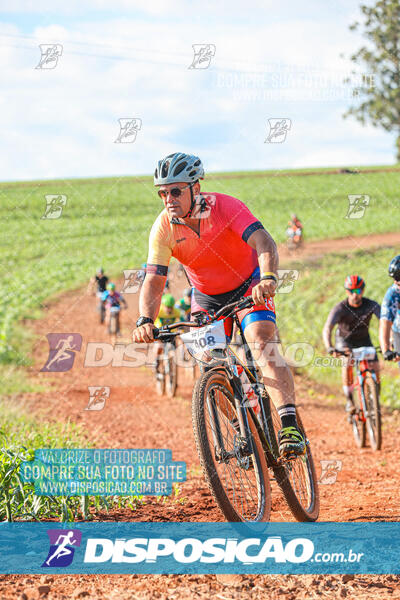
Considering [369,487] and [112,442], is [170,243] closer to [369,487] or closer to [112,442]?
[369,487]

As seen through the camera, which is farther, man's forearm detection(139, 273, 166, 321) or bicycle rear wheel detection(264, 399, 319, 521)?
bicycle rear wheel detection(264, 399, 319, 521)

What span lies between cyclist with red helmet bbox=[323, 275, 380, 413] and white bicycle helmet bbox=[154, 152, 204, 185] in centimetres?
477

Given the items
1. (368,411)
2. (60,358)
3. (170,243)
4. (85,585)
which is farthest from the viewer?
(60,358)

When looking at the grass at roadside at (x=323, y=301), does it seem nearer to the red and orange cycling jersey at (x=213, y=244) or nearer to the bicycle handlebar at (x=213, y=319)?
the red and orange cycling jersey at (x=213, y=244)

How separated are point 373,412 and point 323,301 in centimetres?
1303

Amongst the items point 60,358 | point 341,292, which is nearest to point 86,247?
point 341,292

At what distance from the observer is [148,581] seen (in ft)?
11.7

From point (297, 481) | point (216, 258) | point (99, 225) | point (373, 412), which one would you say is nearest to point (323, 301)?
point (373, 412)

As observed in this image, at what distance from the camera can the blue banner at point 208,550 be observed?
12.3ft

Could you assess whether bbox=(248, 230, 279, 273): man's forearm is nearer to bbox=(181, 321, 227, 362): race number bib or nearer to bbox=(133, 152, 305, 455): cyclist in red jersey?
bbox=(133, 152, 305, 455): cyclist in red jersey

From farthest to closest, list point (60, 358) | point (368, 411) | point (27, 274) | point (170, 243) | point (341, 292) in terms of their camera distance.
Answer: point (27, 274), point (341, 292), point (60, 358), point (368, 411), point (170, 243)

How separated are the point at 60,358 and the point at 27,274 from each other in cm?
1805

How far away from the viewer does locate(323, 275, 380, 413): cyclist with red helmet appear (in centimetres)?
878

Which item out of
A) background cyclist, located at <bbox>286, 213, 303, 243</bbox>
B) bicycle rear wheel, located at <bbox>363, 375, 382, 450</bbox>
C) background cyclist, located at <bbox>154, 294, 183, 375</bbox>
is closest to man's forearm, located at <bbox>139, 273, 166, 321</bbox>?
bicycle rear wheel, located at <bbox>363, 375, 382, 450</bbox>
